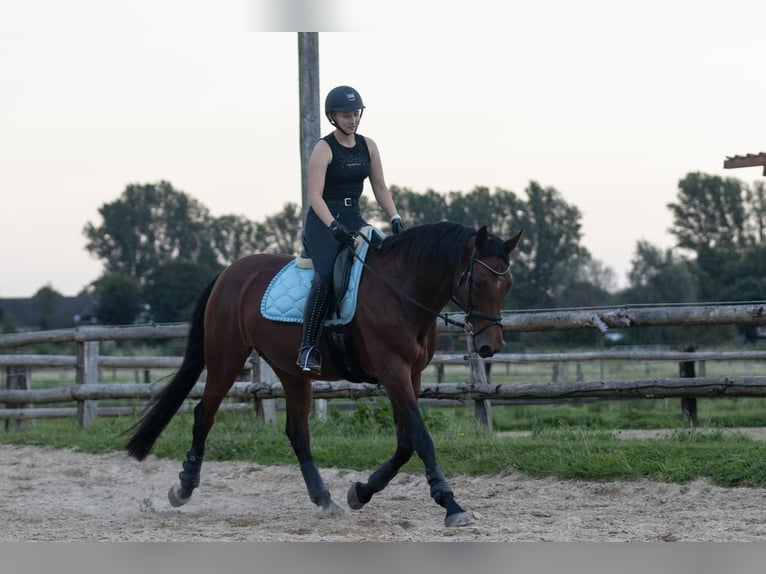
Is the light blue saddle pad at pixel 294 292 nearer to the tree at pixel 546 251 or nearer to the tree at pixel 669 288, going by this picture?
the tree at pixel 669 288

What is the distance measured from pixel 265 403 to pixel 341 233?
4.71 meters

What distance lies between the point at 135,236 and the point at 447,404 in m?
69.0

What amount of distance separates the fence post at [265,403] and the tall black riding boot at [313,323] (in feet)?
13.2

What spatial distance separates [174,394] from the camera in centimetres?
841

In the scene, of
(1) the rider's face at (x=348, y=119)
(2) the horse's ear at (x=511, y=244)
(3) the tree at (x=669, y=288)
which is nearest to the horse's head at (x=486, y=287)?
(2) the horse's ear at (x=511, y=244)

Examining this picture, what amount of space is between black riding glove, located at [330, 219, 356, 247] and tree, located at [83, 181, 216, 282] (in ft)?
233

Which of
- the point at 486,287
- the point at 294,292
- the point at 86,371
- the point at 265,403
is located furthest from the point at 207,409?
the point at 86,371

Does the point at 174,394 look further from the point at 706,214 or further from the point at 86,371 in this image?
the point at 706,214

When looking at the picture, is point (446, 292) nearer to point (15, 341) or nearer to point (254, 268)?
point (254, 268)

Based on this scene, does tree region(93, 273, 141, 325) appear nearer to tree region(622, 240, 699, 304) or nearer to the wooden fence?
tree region(622, 240, 699, 304)

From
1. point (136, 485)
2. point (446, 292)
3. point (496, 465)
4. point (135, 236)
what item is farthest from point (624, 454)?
point (135, 236)

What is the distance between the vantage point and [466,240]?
6.84m

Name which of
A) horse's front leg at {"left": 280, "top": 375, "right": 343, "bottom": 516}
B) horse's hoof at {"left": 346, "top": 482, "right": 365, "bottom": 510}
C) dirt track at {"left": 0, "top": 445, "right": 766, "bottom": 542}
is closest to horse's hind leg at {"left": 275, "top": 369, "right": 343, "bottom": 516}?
horse's front leg at {"left": 280, "top": 375, "right": 343, "bottom": 516}

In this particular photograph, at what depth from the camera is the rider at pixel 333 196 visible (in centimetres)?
721
